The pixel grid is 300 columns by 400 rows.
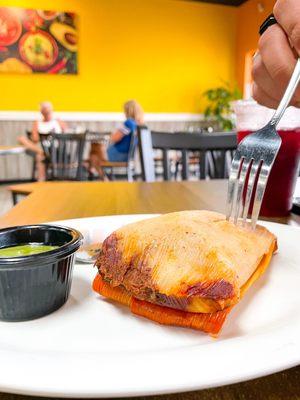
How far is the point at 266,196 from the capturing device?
41.4 inches

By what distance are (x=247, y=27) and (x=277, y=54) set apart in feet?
26.7

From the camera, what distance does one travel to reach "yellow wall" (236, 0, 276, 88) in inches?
292

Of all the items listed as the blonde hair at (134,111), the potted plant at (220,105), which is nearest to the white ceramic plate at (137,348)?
the blonde hair at (134,111)

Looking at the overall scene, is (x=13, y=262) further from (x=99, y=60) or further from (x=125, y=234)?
(x=99, y=60)

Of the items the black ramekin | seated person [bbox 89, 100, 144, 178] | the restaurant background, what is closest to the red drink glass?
the black ramekin

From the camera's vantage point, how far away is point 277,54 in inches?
29.8

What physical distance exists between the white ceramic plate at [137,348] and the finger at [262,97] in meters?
0.48

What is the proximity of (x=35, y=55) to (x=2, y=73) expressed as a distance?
0.72 meters

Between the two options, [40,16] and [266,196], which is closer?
[266,196]

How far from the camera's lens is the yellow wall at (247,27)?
24.3 ft

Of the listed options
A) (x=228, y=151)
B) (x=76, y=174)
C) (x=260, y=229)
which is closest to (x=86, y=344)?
(x=260, y=229)

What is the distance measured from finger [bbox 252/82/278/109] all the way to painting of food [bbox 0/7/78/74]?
7.10 metres

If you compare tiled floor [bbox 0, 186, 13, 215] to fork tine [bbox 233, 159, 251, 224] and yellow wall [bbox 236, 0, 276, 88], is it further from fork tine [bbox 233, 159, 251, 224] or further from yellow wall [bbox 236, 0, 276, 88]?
yellow wall [bbox 236, 0, 276, 88]

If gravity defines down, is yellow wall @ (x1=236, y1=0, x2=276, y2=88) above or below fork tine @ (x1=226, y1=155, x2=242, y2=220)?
above
